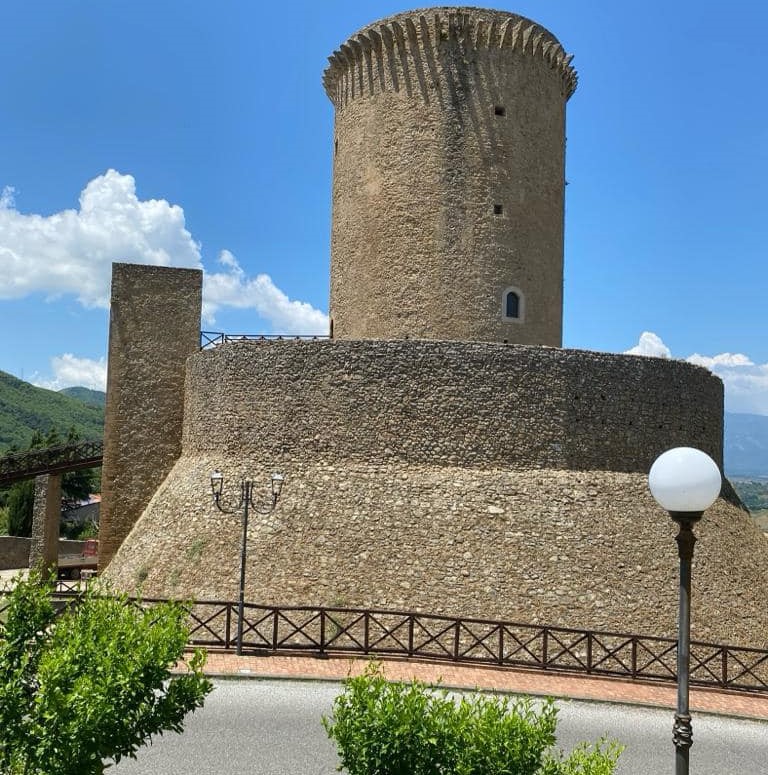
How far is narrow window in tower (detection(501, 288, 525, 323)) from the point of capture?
20422 millimetres

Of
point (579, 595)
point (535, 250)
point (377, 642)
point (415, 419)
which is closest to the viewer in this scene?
point (377, 642)

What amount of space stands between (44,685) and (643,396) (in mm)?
14007

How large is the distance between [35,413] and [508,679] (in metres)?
107

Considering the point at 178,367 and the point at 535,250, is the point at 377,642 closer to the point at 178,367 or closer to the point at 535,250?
the point at 178,367

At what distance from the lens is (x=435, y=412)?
624 inches

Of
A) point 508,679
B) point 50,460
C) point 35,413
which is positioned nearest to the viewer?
point 508,679

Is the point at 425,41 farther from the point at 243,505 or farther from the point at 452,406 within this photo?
the point at 243,505

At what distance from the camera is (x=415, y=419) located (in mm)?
15844

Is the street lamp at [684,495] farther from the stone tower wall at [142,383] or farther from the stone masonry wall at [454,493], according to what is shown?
the stone tower wall at [142,383]

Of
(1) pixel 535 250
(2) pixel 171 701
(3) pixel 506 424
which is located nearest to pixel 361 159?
(1) pixel 535 250

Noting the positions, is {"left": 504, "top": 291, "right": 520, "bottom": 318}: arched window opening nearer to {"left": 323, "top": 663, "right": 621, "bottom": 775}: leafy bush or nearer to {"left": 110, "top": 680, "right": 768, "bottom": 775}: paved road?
{"left": 110, "top": 680, "right": 768, "bottom": 775}: paved road

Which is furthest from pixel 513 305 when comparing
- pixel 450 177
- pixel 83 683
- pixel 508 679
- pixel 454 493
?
pixel 83 683

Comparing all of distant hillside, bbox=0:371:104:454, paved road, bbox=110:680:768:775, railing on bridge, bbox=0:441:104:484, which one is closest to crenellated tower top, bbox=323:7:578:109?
railing on bridge, bbox=0:441:104:484

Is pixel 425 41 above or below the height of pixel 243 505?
above
